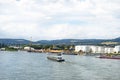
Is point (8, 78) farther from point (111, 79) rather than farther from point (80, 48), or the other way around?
point (80, 48)

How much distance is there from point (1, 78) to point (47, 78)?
338 centimetres

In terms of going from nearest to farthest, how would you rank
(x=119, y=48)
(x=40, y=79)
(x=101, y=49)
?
1. (x=40, y=79)
2. (x=119, y=48)
3. (x=101, y=49)

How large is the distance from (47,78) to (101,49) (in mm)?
109827

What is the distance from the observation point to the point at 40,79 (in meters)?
26.7

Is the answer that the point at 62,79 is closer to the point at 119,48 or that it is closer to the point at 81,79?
the point at 81,79

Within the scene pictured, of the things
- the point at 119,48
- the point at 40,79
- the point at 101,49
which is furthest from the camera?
the point at 101,49

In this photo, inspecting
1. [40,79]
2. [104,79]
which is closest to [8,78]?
[40,79]

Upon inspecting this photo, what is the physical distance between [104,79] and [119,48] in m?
99.6

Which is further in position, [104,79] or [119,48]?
[119,48]

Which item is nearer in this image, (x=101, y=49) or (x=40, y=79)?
(x=40, y=79)

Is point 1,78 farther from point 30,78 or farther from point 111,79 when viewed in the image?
point 111,79

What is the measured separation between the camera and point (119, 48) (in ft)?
412

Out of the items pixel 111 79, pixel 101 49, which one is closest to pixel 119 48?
pixel 101 49

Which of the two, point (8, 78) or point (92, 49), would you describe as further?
point (92, 49)
